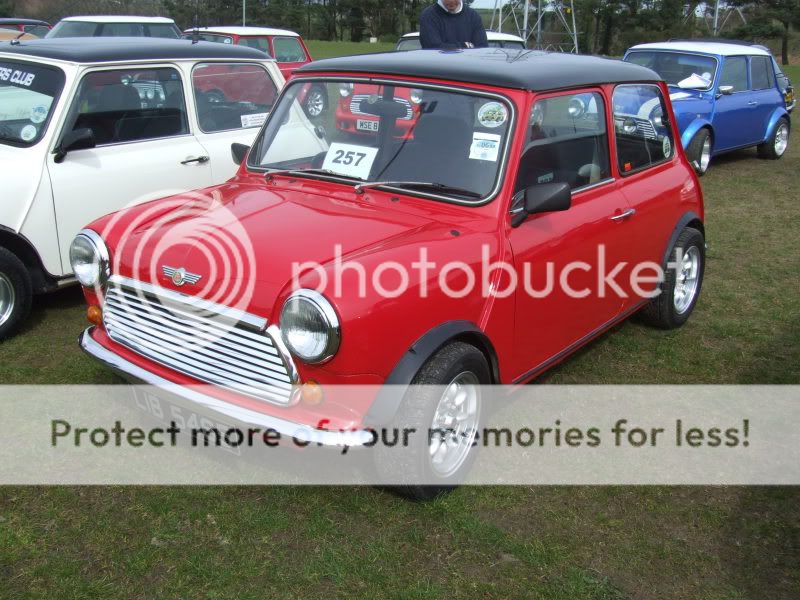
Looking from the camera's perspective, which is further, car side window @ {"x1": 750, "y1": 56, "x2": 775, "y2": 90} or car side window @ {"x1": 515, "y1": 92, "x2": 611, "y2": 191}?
car side window @ {"x1": 750, "y1": 56, "x2": 775, "y2": 90}

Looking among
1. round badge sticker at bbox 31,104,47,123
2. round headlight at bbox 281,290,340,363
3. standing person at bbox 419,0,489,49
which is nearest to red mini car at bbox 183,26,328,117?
standing person at bbox 419,0,489,49

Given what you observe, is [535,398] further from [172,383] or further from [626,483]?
[172,383]

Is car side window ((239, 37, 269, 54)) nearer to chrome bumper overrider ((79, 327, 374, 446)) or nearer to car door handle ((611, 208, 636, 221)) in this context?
car door handle ((611, 208, 636, 221))

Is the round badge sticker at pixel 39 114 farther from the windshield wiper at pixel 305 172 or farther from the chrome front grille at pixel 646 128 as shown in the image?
the chrome front grille at pixel 646 128

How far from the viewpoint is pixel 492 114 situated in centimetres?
357

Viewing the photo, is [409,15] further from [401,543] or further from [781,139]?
[401,543]

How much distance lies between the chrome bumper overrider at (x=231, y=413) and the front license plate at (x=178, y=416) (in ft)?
0.17

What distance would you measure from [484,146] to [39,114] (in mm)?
3141

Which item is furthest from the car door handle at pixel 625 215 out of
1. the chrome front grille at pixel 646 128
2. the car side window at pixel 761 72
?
the car side window at pixel 761 72

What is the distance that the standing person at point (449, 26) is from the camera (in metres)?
7.34

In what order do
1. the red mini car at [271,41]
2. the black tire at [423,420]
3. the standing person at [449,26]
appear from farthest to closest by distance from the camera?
the red mini car at [271,41]
the standing person at [449,26]
the black tire at [423,420]

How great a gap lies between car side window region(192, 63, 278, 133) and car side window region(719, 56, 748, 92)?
726 cm

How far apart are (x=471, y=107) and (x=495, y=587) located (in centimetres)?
214

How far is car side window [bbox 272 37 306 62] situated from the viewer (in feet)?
49.0
